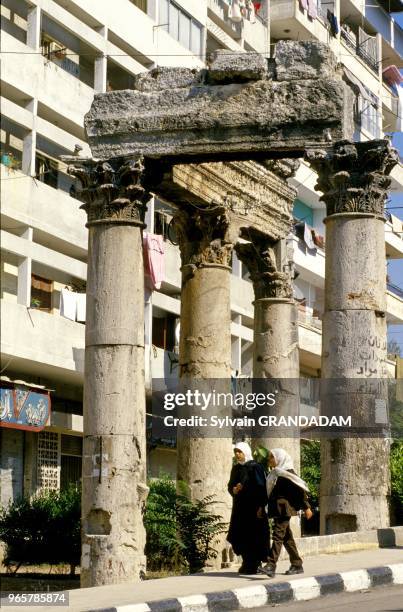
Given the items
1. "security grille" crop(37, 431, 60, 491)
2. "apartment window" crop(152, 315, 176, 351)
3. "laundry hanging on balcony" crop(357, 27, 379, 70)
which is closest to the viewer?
"security grille" crop(37, 431, 60, 491)

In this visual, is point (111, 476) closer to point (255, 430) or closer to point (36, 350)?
point (255, 430)

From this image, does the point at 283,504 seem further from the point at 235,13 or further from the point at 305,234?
the point at 305,234

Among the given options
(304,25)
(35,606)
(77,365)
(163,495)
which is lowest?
(35,606)

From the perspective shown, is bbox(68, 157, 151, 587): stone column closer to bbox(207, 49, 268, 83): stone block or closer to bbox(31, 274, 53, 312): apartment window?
bbox(207, 49, 268, 83): stone block

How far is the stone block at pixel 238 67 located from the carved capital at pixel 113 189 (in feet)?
5.09

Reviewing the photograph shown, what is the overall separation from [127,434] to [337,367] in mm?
2881

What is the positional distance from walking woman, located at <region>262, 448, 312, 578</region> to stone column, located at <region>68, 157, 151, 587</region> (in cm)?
262

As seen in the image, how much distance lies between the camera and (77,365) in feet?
109

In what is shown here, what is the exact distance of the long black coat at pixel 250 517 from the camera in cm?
1595

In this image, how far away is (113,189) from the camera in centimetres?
1858

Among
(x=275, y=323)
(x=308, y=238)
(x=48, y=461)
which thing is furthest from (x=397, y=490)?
(x=308, y=238)

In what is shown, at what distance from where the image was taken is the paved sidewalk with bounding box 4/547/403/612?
13.0m

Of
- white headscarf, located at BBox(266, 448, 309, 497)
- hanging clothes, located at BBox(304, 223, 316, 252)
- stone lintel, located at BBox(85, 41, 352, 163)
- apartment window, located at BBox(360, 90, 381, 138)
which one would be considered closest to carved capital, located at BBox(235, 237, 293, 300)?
stone lintel, located at BBox(85, 41, 352, 163)

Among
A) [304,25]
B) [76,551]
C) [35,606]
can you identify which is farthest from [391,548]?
[304,25]
